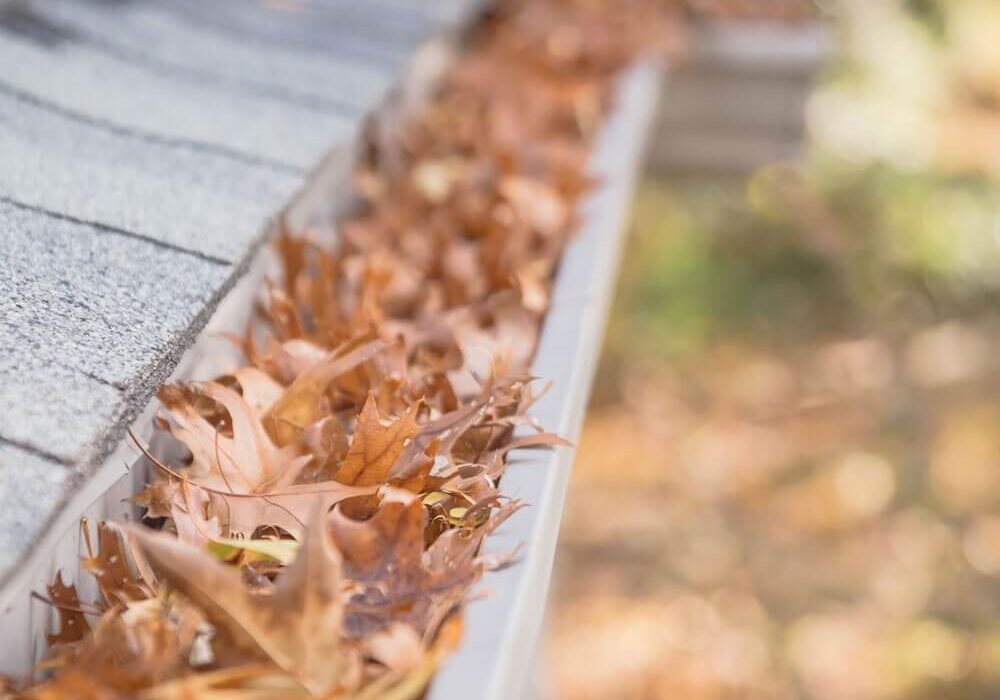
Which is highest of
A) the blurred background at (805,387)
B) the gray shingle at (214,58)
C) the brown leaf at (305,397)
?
the blurred background at (805,387)

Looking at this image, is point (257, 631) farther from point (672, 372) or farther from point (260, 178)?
point (672, 372)

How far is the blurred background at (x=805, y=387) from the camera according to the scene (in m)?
3.96

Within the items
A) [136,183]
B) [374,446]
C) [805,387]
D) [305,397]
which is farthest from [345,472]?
[805,387]

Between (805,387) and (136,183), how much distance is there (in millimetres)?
4519

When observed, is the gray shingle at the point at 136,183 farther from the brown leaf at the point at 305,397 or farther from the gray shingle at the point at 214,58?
the gray shingle at the point at 214,58

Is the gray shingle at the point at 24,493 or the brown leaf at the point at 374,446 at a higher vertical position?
the brown leaf at the point at 374,446

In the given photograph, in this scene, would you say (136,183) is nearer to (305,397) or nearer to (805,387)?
(305,397)

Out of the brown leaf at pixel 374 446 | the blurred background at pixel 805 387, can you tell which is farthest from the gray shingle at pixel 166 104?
the blurred background at pixel 805 387

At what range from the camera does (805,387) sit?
5379 mm

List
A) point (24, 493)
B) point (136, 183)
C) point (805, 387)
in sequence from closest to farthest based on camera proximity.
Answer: point (24, 493) < point (136, 183) < point (805, 387)

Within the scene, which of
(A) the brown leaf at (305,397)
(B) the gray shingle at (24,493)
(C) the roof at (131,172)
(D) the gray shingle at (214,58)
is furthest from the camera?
(D) the gray shingle at (214,58)

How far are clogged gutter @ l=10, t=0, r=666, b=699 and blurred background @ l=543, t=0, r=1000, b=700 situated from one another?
222cm

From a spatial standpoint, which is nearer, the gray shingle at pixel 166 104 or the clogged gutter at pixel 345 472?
the clogged gutter at pixel 345 472

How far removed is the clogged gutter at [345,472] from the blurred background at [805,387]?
7.29 ft
